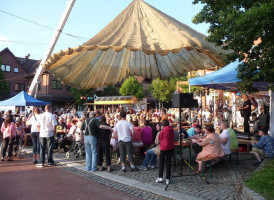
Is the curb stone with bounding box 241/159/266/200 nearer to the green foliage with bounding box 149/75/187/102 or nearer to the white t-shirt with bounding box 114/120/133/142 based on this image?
the white t-shirt with bounding box 114/120/133/142

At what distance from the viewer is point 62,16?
17172 mm

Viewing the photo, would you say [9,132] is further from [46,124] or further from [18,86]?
[18,86]

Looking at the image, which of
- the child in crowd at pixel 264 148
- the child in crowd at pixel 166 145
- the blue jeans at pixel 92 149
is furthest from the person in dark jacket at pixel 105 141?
the child in crowd at pixel 264 148

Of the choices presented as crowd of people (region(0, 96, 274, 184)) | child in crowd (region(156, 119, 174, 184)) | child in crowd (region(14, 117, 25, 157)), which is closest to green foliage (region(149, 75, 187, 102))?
child in crowd (region(14, 117, 25, 157))

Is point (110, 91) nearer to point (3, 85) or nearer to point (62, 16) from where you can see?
point (3, 85)

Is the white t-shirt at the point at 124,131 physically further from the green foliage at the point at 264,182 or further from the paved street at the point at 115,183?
the green foliage at the point at 264,182

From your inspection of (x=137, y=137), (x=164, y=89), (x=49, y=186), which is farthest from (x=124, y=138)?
(x=164, y=89)

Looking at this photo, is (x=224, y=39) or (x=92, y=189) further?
(x=224, y=39)

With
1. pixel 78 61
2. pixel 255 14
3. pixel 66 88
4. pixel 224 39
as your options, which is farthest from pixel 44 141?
pixel 66 88

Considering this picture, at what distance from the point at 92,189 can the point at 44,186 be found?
121 centimetres

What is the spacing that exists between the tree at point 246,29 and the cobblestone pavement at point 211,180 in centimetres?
241

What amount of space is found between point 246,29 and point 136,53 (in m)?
5.18

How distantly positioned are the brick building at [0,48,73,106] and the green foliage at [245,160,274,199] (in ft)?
136

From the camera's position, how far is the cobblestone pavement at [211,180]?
17.5 feet
